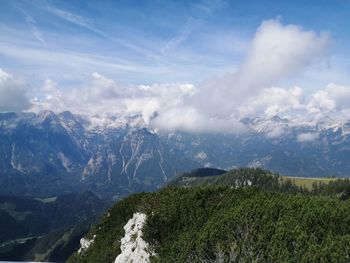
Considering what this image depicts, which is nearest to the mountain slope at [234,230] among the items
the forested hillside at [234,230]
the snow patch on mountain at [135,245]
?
the forested hillside at [234,230]

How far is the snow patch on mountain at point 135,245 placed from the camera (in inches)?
3632

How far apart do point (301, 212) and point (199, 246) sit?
63.2 ft

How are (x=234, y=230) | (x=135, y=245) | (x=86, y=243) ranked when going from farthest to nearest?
(x=86, y=243) → (x=135, y=245) → (x=234, y=230)

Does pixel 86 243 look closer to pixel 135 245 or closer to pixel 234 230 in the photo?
pixel 135 245

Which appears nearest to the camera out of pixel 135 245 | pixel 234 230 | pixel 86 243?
pixel 234 230

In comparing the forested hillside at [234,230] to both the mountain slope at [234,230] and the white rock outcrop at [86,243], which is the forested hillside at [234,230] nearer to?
the mountain slope at [234,230]

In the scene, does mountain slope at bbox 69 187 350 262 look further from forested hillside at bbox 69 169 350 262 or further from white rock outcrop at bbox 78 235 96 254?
white rock outcrop at bbox 78 235 96 254

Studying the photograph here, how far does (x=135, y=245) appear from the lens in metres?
95.4

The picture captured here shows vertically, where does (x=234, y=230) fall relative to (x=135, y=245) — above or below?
above

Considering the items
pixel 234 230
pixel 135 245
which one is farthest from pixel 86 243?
pixel 234 230

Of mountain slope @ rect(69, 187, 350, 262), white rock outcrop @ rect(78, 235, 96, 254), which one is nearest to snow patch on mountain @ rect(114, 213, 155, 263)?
mountain slope @ rect(69, 187, 350, 262)

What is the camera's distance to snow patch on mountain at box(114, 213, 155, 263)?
9225 centimetres

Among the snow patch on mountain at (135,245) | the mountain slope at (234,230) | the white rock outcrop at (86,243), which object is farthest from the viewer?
the white rock outcrop at (86,243)

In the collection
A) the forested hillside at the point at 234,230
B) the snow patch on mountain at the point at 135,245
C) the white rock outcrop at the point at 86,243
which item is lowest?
the white rock outcrop at the point at 86,243
